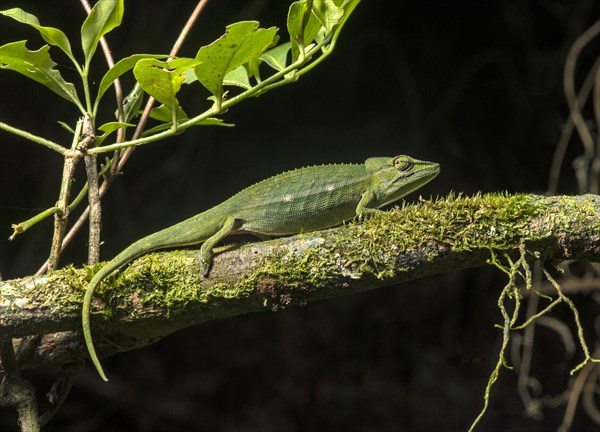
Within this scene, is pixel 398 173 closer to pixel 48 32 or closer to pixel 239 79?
pixel 239 79

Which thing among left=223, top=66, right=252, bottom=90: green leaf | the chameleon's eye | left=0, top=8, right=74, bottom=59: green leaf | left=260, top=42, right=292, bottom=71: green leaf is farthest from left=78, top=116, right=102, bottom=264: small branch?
the chameleon's eye

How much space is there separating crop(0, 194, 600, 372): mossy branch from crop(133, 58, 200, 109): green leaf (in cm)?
42

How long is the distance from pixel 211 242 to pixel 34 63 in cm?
61

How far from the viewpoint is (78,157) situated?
5.66 feet

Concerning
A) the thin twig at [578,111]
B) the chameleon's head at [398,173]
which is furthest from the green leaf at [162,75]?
the thin twig at [578,111]

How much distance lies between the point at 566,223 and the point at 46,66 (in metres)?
1.31

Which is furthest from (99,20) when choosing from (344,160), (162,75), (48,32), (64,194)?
(344,160)

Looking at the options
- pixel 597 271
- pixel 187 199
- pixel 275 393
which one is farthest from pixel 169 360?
pixel 597 271

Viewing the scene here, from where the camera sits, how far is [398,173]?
208 centimetres

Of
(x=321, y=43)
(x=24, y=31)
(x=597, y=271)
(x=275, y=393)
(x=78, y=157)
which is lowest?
(x=275, y=393)

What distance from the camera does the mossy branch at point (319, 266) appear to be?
161 centimetres

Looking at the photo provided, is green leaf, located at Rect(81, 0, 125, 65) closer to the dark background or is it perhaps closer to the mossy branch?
the mossy branch

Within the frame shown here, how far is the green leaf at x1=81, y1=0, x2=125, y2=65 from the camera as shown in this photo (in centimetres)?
154

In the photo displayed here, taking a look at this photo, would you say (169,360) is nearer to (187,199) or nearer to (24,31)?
(187,199)
